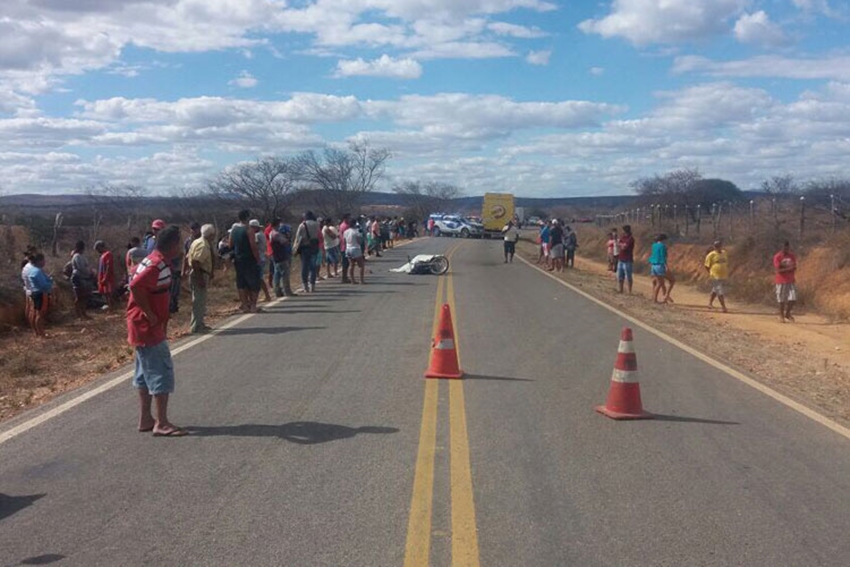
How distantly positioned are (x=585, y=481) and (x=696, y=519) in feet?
3.00

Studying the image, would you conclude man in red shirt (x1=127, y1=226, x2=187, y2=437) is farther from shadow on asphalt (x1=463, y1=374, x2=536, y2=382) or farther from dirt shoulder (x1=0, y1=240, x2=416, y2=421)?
shadow on asphalt (x1=463, y1=374, x2=536, y2=382)

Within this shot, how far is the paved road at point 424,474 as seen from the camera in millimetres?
5047

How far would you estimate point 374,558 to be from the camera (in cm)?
485

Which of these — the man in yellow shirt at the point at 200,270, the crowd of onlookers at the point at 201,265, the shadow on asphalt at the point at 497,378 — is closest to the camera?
the shadow on asphalt at the point at 497,378

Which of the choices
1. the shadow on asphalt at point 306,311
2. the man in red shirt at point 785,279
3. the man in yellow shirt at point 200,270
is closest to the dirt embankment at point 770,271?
the man in red shirt at point 785,279

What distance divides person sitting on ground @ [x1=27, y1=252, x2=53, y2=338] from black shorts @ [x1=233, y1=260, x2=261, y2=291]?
10.6 feet

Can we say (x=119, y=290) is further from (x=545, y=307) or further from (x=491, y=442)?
(x=491, y=442)

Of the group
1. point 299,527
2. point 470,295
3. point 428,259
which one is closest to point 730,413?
point 299,527

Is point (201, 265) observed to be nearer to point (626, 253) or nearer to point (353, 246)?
point (353, 246)

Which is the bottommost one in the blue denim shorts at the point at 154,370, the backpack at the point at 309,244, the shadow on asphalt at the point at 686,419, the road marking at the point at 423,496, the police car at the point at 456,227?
the police car at the point at 456,227

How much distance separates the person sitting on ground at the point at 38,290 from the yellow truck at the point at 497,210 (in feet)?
163

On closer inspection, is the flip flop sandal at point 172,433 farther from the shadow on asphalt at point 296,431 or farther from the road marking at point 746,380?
the road marking at point 746,380

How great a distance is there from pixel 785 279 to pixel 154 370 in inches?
627

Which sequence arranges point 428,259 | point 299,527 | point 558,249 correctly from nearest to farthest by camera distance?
point 299,527
point 428,259
point 558,249
